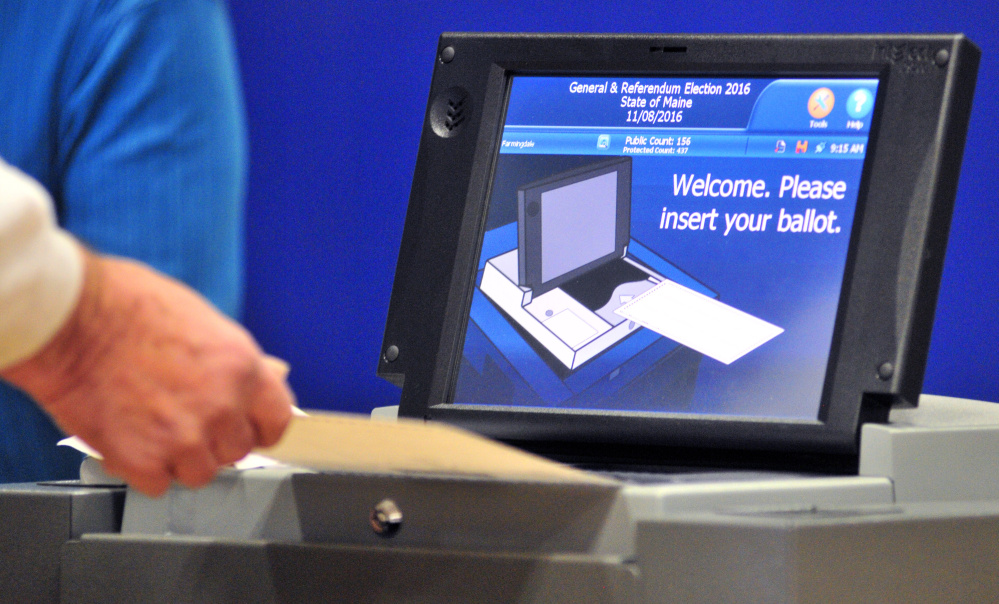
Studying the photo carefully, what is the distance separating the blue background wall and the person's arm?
958 millimetres

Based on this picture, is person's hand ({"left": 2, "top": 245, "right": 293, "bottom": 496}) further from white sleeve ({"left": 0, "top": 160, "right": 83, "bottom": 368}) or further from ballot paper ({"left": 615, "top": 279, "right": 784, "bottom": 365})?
ballot paper ({"left": 615, "top": 279, "right": 784, "bottom": 365})

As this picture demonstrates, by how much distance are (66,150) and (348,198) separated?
1.92 feet

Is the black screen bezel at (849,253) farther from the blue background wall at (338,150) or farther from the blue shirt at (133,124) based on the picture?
the blue background wall at (338,150)

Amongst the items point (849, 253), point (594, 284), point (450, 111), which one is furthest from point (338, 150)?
point (849, 253)

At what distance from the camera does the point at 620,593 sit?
2.00ft

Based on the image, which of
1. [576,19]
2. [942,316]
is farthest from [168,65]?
[942,316]

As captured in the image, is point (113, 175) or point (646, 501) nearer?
point (646, 501)

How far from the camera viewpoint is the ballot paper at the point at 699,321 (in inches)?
31.2

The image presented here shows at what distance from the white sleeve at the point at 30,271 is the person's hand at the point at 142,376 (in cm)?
1

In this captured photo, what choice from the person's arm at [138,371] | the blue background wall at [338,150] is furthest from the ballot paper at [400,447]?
the blue background wall at [338,150]

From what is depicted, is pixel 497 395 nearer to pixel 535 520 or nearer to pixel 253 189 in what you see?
pixel 535 520

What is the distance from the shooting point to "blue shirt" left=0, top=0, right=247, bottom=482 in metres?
0.90

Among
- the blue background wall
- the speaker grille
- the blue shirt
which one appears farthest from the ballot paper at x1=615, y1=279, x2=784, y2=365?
the blue background wall

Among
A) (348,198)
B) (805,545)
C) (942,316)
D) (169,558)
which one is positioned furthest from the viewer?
(348,198)
